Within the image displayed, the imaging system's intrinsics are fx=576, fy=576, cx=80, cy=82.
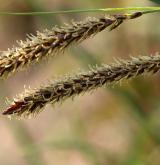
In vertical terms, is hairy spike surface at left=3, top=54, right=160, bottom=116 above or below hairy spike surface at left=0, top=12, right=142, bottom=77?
below

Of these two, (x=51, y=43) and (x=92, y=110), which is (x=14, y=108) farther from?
(x=92, y=110)

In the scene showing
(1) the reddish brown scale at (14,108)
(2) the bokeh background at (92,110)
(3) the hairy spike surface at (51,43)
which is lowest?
(1) the reddish brown scale at (14,108)

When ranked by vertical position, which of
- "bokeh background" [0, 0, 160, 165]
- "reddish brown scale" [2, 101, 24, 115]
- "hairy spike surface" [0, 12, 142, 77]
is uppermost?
"bokeh background" [0, 0, 160, 165]

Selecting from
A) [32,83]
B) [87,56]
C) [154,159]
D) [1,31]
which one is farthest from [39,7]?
[1,31]

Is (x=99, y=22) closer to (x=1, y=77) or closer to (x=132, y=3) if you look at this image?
(x=1, y=77)

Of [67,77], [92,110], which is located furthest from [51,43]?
[92,110]

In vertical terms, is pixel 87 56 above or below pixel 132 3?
below

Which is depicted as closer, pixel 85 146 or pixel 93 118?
pixel 85 146
